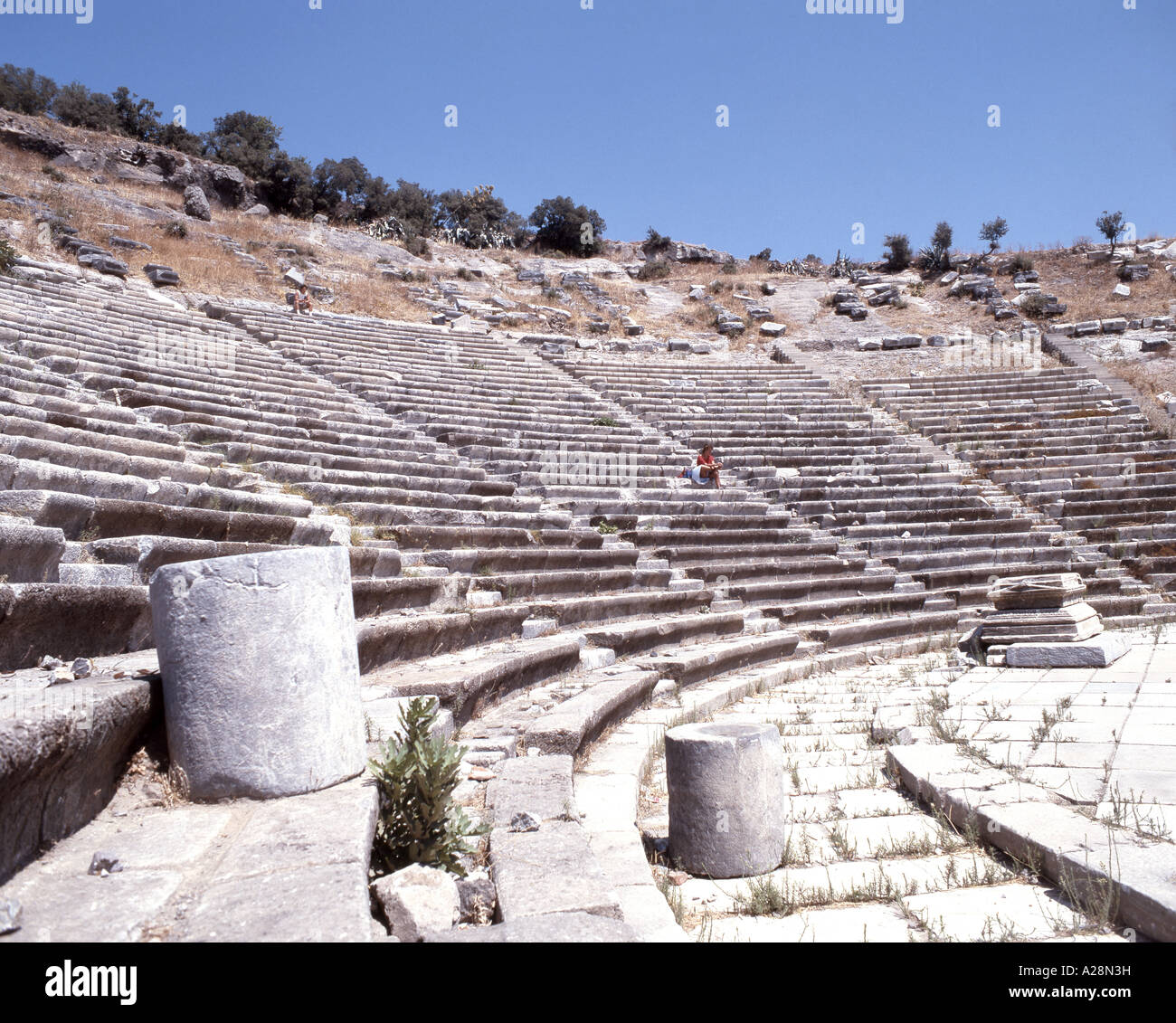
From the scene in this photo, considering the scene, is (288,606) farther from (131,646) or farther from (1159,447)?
(1159,447)

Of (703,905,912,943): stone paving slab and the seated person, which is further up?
the seated person

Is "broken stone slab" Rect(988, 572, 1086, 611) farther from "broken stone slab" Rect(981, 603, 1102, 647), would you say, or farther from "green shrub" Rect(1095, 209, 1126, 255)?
"green shrub" Rect(1095, 209, 1126, 255)

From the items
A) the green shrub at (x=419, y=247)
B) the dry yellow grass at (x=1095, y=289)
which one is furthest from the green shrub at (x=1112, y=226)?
the green shrub at (x=419, y=247)

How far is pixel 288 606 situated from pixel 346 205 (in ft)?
118

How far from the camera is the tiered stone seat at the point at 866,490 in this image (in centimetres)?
1184

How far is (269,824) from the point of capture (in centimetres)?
255

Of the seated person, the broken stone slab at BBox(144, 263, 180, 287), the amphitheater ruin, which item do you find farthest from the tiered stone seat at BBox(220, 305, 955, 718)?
the broken stone slab at BBox(144, 263, 180, 287)

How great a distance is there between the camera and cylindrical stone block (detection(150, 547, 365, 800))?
2742 millimetres

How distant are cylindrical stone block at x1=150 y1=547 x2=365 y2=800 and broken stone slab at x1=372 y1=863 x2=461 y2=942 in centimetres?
57

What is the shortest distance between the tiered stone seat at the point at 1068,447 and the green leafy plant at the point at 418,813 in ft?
36.2

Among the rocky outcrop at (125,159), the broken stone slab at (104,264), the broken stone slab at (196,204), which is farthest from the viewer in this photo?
Answer: the broken stone slab at (196,204)

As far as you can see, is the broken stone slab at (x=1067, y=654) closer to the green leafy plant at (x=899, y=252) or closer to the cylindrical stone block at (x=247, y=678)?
the cylindrical stone block at (x=247, y=678)

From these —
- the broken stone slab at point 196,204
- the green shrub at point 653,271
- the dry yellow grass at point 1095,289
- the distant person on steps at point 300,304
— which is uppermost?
the broken stone slab at point 196,204

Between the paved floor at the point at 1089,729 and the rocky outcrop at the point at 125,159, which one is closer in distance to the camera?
the paved floor at the point at 1089,729
